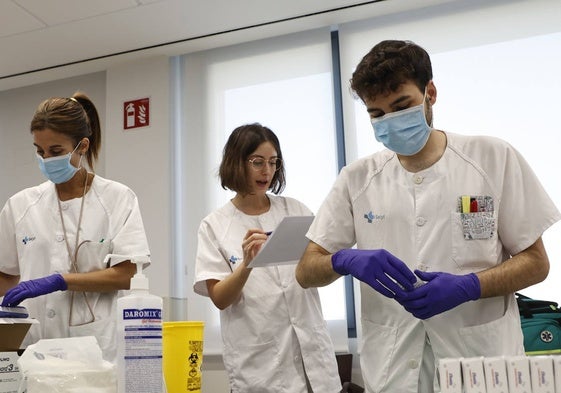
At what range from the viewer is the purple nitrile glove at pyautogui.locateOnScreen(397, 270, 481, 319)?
1146 millimetres

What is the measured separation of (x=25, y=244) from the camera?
178cm

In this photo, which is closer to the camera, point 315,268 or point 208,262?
point 315,268

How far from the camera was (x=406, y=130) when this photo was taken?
1.37 metres

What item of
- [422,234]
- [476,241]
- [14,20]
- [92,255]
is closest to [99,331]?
[92,255]

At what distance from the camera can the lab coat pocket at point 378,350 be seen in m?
1.26

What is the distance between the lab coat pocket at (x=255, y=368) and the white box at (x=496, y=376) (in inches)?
36.0

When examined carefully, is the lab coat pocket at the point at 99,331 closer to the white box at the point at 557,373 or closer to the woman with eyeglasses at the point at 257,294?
the woman with eyeglasses at the point at 257,294

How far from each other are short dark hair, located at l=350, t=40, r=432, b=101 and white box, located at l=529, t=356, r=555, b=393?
71 cm

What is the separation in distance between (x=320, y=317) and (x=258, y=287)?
21 centimetres

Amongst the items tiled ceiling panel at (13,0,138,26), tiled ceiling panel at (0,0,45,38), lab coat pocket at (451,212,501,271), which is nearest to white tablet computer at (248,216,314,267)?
lab coat pocket at (451,212,501,271)

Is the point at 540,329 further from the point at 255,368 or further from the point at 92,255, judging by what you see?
the point at 92,255

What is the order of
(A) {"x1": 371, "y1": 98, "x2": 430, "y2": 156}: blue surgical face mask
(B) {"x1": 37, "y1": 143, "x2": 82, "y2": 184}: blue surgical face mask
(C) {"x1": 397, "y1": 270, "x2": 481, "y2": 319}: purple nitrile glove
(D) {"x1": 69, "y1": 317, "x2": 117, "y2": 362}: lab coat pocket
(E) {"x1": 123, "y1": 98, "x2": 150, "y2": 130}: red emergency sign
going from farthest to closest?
1. (E) {"x1": 123, "y1": 98, "x2": 150, "y2": 130}: red emergency sign
2. (B) {"x1": 37, "y1": 143, "x2": 82, "y2": 184}: blue surgical face mask
3. (D) {"x1": 69, "y1": 317, "x2": 117, "y2": 362}: lab coat pocket
4. (A) {"x1": 371, "y1": 98, "x2": 430, "y2": 156}: blue surgical face mask
5. (C) {"x1": 397, "y1": 270, "x2": 481, "y2": 319}: purple nitrile glove

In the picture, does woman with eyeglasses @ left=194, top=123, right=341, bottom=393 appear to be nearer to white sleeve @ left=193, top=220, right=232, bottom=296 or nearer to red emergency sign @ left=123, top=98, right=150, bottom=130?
white sleeve @ left=193, top=220, right=232, bottom=296

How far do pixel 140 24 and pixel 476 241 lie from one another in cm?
289
